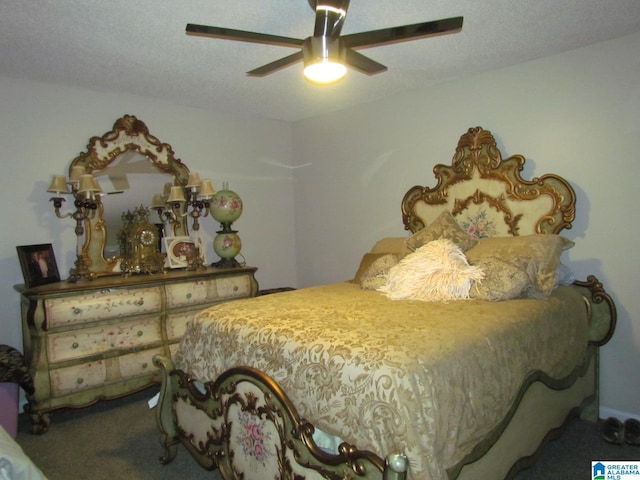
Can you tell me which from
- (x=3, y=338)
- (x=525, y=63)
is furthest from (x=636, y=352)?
(x=3, y=338)

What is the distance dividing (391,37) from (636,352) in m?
2.32

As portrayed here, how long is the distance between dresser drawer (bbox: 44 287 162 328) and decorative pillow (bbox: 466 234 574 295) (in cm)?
221

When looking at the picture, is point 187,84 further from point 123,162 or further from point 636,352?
point 636,352

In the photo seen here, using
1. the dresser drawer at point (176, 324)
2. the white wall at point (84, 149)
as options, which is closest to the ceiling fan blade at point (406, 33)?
the dresser drawer at point (176, 324)

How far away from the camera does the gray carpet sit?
206 centimetres

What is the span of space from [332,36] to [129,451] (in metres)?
2.38

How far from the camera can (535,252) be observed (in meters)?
2.37

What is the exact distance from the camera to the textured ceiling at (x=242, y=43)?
2.04 metres

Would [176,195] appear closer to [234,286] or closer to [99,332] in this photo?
[234,286]

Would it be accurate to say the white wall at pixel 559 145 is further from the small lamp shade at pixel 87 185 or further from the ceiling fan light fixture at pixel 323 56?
the small lamp shade at pixel 87 185

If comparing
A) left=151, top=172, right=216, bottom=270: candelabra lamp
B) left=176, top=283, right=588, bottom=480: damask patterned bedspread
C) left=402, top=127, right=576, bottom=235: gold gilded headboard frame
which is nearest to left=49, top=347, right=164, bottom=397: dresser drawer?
left=151, top=172, right=216, bottom=270: candelabra lamp

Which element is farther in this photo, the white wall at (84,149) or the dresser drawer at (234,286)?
the dresser drawer at (234,286)

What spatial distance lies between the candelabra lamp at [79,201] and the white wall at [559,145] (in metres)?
2.19
